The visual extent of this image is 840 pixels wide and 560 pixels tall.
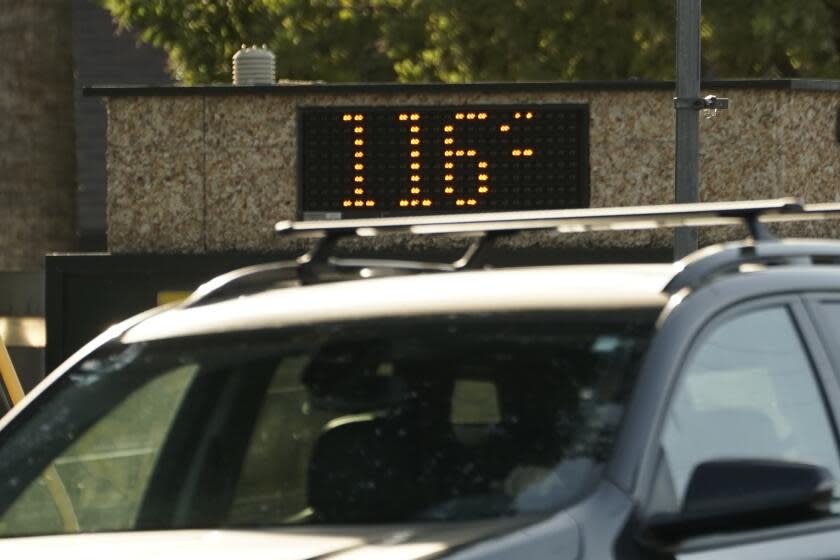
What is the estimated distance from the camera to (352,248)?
659 inches

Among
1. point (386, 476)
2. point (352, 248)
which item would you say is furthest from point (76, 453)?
point (352, 248)

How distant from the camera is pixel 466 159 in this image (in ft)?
51.9

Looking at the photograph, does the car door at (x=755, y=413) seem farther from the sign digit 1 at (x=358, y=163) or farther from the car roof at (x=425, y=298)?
the sign digit 1 at (x=358, y=163)

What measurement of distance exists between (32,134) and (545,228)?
18.1m

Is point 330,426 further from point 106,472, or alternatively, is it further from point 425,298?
point 106,472

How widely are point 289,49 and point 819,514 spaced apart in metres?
28.4

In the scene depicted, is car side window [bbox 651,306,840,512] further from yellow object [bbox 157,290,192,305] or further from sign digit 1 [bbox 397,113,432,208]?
yellow object [bbox 157,290,192,305]

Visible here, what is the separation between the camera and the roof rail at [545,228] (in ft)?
15.1

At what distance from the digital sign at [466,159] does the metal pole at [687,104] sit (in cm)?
230

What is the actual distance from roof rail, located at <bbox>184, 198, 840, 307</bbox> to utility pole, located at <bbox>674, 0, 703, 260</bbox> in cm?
822

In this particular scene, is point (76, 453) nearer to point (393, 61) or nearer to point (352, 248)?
point (352, 248)

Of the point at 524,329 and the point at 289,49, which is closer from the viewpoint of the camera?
the point at 524,329

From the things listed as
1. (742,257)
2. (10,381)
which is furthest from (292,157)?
(742,257)

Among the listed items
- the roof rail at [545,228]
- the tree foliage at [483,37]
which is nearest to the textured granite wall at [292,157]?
the roof rail at [545,228]
